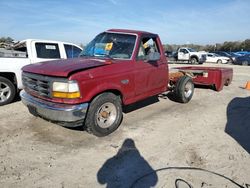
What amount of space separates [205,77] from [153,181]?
6.83 m

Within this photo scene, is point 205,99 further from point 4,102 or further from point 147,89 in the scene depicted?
point 4,102

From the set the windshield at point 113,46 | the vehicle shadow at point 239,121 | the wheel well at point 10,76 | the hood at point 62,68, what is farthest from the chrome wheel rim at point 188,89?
the wheel well at point 10,76

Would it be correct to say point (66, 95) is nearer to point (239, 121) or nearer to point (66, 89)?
point (66, 89)

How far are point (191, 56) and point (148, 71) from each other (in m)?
23.1

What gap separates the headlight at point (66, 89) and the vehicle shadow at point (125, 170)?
125 cm

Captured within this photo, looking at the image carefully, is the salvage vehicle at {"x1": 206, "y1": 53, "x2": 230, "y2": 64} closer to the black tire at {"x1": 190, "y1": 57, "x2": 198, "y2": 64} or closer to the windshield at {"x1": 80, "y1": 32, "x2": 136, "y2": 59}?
the black tire at {"x1": 190, "y1": 57, "x2": 198, "y2": 64}

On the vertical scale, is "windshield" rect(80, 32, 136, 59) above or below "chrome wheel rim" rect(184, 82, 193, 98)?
above

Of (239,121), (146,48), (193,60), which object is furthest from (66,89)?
(193,60)

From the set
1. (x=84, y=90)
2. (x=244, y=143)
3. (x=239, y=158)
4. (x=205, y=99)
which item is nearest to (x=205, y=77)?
(x=205, y=99)

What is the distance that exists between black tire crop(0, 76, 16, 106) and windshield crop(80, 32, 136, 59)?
2.59 m

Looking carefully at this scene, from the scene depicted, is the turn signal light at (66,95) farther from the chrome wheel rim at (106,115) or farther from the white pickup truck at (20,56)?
the white pickup truck at (20,56)

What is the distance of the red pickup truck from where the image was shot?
434 centimetres

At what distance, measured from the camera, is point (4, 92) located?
23.4 ft

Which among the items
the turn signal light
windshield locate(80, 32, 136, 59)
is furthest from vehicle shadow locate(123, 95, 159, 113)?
the turn signal light
